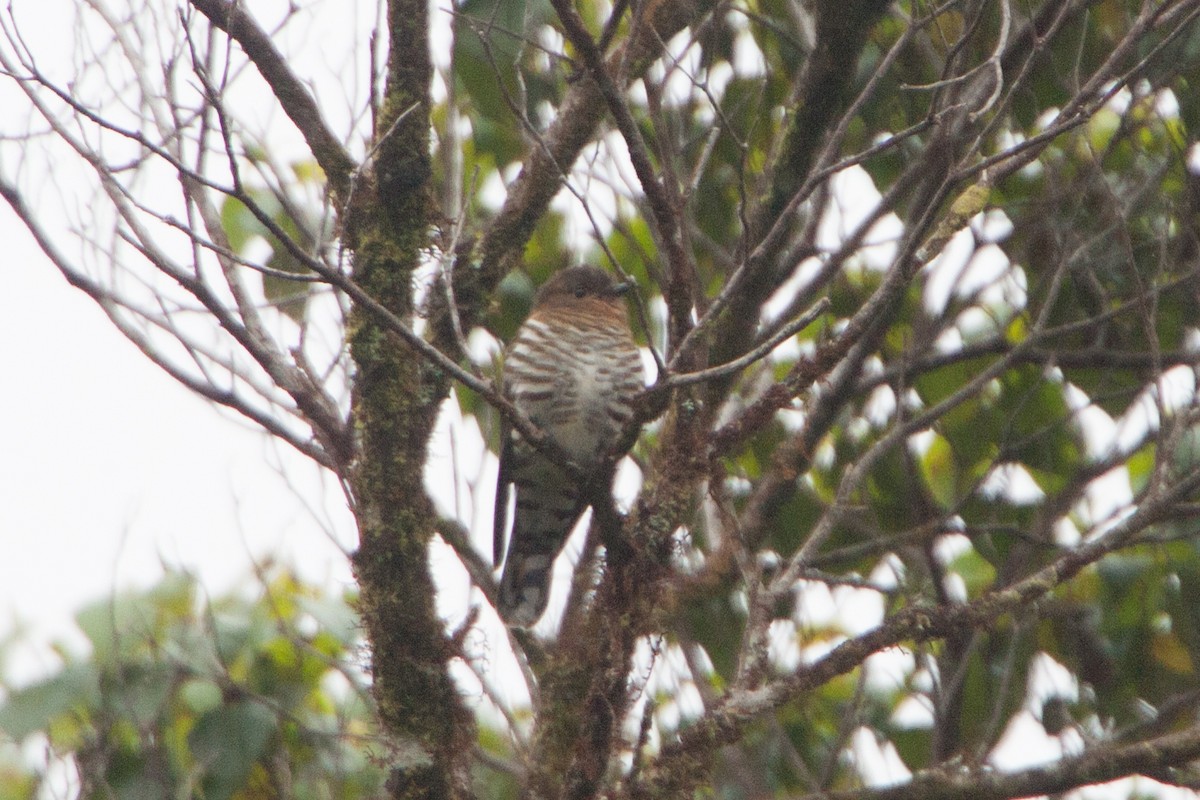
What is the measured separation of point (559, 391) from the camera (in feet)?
15.7

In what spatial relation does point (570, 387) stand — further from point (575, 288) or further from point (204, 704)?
point (204, 704)

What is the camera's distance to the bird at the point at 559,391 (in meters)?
4.71

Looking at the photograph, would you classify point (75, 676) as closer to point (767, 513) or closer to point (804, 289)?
point (767, 513)

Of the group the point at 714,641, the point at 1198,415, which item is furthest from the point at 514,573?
the point at 1198,415

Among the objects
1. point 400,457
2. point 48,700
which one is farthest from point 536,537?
point 400,457

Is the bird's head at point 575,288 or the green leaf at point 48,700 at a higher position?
the bird's head at point 575,288

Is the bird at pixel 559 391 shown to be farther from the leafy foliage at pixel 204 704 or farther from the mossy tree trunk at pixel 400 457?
the mossy tree trunk at pixel 400 457

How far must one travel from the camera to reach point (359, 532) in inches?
112

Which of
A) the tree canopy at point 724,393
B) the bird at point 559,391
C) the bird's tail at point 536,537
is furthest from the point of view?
the bird's tail at point 536,537

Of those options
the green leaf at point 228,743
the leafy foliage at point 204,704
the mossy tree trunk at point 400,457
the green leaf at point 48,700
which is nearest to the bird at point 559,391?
the leafy foliage at point 204,704

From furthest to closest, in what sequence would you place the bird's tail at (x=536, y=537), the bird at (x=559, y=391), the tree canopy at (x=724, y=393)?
the bird's tail at (x=536, y=537) < the bird at (x=559, y=391) < the tree canopy at (x=724, y=393)

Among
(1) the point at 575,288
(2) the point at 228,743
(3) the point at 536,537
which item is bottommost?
(2) the point at 228,743

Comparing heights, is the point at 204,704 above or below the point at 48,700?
below

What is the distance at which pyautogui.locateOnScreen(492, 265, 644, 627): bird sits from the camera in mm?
4715
